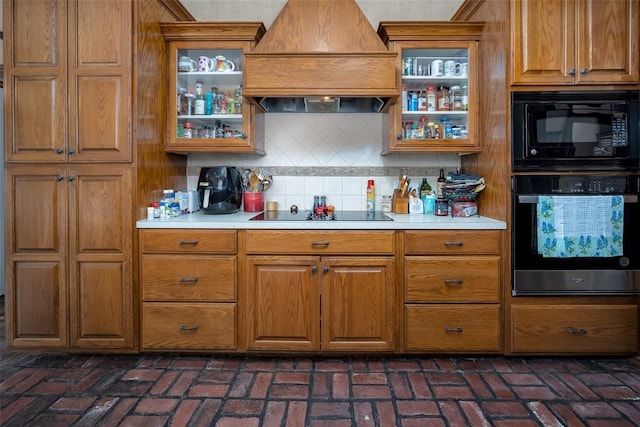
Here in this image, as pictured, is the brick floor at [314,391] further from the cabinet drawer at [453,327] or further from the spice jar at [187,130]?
the spice jar at [187,130]

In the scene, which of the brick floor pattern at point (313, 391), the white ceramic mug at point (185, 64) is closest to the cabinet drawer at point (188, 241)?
the brick floor pattern at point (313, 391)

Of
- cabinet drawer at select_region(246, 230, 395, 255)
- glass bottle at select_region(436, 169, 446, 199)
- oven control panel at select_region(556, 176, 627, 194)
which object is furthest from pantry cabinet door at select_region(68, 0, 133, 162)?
oven control panel at select_region(556, 176, 627, 194)

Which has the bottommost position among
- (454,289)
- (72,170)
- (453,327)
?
(453,327)

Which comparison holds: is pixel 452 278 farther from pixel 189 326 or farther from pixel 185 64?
pixel 185 64

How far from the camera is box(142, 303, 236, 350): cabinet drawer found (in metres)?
2.30

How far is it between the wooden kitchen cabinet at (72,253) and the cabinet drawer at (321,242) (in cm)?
77

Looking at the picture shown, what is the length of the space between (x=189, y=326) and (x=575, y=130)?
2454 millimetres

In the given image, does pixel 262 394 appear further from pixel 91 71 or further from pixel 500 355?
pixel 91 71

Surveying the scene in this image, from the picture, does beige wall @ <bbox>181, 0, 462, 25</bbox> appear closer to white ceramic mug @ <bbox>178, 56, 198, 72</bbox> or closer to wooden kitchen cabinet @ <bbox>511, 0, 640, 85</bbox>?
white ceramic mug @ <bbox>178, 56, 198, 72</bbox>

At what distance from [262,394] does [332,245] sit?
85cm

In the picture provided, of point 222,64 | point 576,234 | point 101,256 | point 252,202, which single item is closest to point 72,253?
point 101,256

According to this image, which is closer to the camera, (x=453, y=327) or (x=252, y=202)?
(x=453, y=327)

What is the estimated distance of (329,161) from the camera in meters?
3.03

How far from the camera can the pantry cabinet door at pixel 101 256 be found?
229 cm
